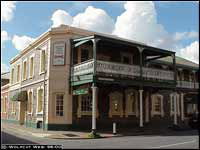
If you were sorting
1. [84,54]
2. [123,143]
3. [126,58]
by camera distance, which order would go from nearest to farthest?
[123,143]
[84,54]
[126,58]

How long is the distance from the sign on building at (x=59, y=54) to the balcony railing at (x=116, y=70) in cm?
125

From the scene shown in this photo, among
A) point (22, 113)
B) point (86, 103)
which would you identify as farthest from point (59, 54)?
point (22, 113)

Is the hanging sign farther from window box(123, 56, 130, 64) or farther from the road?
window box(123, 56, 130, 64)

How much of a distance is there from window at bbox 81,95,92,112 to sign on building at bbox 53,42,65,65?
319cm

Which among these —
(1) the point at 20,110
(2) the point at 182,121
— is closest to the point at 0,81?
(1) the point at 20,110

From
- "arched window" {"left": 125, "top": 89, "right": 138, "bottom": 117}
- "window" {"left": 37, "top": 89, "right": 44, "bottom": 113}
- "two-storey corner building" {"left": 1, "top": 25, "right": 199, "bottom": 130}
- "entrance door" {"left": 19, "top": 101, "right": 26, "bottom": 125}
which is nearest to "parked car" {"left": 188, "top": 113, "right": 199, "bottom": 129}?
"two-storey corner building" {"left": 1, "top": 25, "right": 199, "bottom": 130}

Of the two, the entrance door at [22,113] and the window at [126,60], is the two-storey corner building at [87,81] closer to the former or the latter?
the window at [126,60]

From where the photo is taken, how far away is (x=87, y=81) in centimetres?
2017

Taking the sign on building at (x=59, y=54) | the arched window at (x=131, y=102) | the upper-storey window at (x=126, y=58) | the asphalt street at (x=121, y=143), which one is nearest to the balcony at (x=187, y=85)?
the arched window at (x=131, y=102)

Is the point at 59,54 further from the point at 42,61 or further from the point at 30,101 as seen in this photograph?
the point at 30,101

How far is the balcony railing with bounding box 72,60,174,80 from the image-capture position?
20.1m

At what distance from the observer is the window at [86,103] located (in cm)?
2280

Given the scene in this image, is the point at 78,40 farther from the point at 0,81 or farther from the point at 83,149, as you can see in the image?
the point at 0,81

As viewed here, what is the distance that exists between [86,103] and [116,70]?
154 inches
